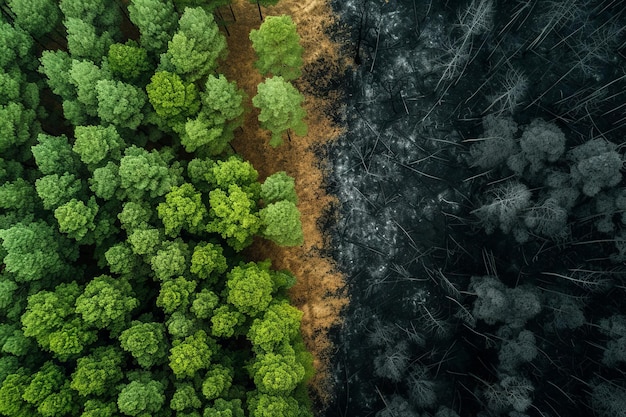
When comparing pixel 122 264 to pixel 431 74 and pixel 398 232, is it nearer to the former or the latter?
pixel 398 232

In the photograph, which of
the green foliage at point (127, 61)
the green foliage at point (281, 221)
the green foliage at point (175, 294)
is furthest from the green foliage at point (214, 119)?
the green foliage at point (175, 294)

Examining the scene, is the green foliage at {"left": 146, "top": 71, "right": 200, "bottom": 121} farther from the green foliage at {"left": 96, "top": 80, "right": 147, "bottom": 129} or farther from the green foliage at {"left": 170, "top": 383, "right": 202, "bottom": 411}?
the green foliage at {"left": 170, "top": 383, "right": 202, "bottom": 411}

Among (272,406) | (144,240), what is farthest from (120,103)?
(272,406)

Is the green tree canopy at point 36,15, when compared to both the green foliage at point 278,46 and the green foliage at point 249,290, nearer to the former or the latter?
the green foliage at point 278,46

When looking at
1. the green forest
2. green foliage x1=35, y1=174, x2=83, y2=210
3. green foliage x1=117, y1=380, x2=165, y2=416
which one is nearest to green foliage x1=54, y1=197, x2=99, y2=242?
the green forest

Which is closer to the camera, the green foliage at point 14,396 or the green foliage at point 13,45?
the green foliage at point 14,396

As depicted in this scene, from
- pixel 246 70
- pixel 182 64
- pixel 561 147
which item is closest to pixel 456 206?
pixel 561 147
